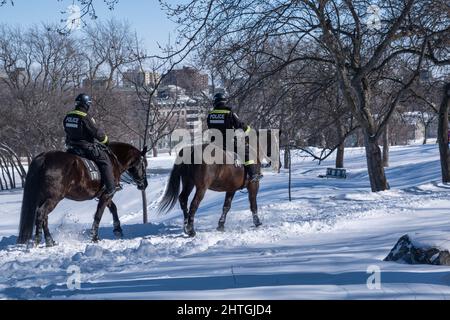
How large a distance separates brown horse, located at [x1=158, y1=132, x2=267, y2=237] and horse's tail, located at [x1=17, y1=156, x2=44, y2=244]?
2699 mm

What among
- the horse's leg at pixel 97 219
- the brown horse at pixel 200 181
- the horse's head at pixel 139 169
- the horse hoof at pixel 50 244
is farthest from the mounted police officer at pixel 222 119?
the horse hoof at pixel 50 244

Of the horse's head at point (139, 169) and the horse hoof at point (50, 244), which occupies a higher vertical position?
the horse's head at point (139, 169)

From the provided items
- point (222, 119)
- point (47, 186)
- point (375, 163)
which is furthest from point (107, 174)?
point (375, 163)

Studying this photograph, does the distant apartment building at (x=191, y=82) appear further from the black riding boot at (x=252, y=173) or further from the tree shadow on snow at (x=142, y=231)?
the black riding boot at (x=252, y=173)

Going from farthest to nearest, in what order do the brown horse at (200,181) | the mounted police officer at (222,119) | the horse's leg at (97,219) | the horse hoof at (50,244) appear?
the mounted police officer at (222,119)
the brown horse at (200,181)
the horse's leg at (97,219)
the horse hoof at (50,244)

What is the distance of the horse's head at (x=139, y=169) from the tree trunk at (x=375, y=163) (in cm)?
840

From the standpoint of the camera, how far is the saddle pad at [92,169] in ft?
35.5

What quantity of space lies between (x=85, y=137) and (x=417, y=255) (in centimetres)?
637

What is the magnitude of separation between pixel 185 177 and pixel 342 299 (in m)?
6.85

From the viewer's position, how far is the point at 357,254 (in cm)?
Result: 752

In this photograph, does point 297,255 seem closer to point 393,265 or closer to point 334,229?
point 393,265

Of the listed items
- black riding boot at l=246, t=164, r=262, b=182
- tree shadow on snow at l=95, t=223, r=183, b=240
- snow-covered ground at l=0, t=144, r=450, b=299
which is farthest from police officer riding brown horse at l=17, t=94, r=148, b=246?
black riding boot at l=246, t=164, r=262, b=182

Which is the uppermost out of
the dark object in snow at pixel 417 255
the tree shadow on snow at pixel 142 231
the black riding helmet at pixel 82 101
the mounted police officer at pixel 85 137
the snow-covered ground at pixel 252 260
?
the black riding helmet at pixel 82 101
